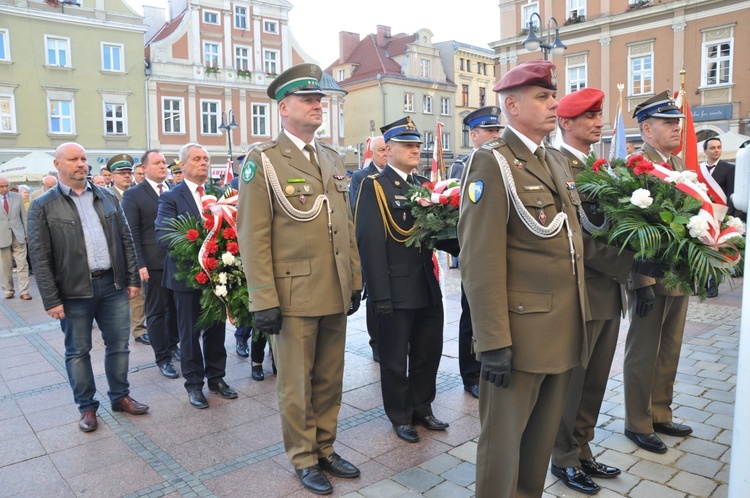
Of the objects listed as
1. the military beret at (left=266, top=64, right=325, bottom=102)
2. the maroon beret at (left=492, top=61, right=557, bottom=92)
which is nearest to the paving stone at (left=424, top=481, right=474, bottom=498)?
the maroon beret at (left=492, top=61, right=557, bottom=92)

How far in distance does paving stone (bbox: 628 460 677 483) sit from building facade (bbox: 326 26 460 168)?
152 ft

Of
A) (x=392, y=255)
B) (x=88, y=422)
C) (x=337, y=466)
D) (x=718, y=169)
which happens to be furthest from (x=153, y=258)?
(x=718, y=169)

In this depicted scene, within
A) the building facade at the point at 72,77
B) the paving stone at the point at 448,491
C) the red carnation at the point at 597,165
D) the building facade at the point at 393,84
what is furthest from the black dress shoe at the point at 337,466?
the building facade at the point at 393,84

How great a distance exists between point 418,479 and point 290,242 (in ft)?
5.66

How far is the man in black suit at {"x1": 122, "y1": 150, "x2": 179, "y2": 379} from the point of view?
6.51 meters

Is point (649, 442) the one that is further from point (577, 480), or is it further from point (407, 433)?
point (407, 433)

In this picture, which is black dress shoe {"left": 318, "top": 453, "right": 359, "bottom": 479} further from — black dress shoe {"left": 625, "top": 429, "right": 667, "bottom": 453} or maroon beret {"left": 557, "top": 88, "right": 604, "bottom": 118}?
maroon beret {"left": 557, "top": 88, "right": 604, "bottom": 118}

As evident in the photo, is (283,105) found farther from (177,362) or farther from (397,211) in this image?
(177,362)

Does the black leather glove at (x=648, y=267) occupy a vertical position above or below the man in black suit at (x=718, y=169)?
below

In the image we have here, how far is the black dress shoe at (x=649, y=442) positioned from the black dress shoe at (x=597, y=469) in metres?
0.49

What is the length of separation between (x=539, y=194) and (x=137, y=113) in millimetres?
36209

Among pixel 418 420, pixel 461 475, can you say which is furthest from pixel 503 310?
pixel 418 420

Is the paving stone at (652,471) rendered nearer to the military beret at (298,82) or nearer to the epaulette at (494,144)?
the epaulette at (494,144)

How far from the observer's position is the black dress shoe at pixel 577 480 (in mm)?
3695
